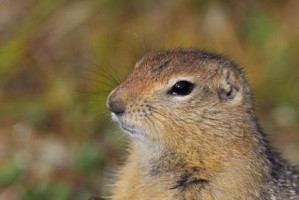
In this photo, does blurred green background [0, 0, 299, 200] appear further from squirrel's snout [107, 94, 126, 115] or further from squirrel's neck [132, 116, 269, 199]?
squirrel's snout [107, 94, 126, 115]

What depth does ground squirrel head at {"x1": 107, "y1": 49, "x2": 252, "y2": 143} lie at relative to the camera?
5207 mm

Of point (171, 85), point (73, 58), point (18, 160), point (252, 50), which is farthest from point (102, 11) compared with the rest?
point (171, 85)

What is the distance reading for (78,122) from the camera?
697 centimetres

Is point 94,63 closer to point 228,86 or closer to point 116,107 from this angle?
point 228,86

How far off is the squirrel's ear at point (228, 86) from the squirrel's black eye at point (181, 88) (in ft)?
0.62

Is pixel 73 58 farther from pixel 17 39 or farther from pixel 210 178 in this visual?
pixel 210 178

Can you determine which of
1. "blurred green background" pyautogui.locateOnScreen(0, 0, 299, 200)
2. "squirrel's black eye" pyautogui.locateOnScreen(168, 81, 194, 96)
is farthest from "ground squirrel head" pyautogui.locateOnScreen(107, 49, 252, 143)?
"blurred green background" pyautogui.locateOnScreen(0, 0, 299, 200)

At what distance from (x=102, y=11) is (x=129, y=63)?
0.53 m

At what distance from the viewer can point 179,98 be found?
5.29 m

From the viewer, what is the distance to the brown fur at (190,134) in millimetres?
5238

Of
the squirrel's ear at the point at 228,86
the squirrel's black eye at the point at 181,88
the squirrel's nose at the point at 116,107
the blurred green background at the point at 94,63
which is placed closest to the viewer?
the squirrel's nose at the point at 116,107

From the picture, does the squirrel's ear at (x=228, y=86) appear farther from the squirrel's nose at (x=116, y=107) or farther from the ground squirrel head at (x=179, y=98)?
the squirrel's nose at (x=116, y=107)

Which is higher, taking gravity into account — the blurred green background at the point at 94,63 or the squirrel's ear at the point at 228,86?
the blurred green background at the point at 94,63

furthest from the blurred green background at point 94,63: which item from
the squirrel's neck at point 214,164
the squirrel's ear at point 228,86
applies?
the squirrel's ear at point 228,86
